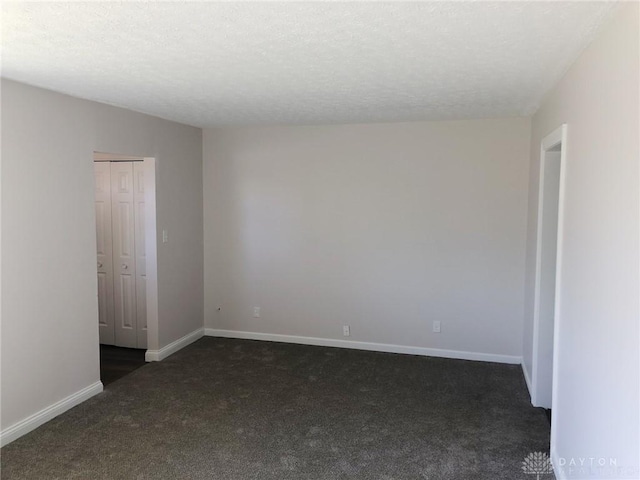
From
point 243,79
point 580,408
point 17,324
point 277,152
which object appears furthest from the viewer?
point 277,152

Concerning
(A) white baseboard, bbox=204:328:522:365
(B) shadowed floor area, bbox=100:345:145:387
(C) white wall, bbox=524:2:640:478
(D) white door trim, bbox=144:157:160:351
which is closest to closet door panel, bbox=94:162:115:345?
(B) shadowed floor area, bbox=100:345:145:387

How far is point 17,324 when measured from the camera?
129 inches

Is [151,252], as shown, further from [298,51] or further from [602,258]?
[602,258]

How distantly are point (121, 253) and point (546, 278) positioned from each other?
408cm

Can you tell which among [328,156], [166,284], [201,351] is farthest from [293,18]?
[201,351]

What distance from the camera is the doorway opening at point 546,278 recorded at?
12.0ft

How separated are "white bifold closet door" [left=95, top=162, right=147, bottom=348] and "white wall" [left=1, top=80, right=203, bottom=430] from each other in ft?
2.48

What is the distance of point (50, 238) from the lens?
3.52 meters

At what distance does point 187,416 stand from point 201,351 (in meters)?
1.56

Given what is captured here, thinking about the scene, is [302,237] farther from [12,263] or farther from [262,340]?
[12,263]

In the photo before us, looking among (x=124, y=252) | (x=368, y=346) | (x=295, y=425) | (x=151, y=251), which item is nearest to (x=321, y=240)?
(x=368, y=346)

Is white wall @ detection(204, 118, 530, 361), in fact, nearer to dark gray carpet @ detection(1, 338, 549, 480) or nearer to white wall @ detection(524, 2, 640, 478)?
dark gray carpet @ detection(1, 338, 549, 480)

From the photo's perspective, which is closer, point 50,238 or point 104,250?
point 50,238

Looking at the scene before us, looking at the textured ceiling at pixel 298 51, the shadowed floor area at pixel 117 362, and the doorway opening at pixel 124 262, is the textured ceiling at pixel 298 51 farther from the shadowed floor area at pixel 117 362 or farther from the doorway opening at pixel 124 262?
the shadowed floor area at pixel 117 362
